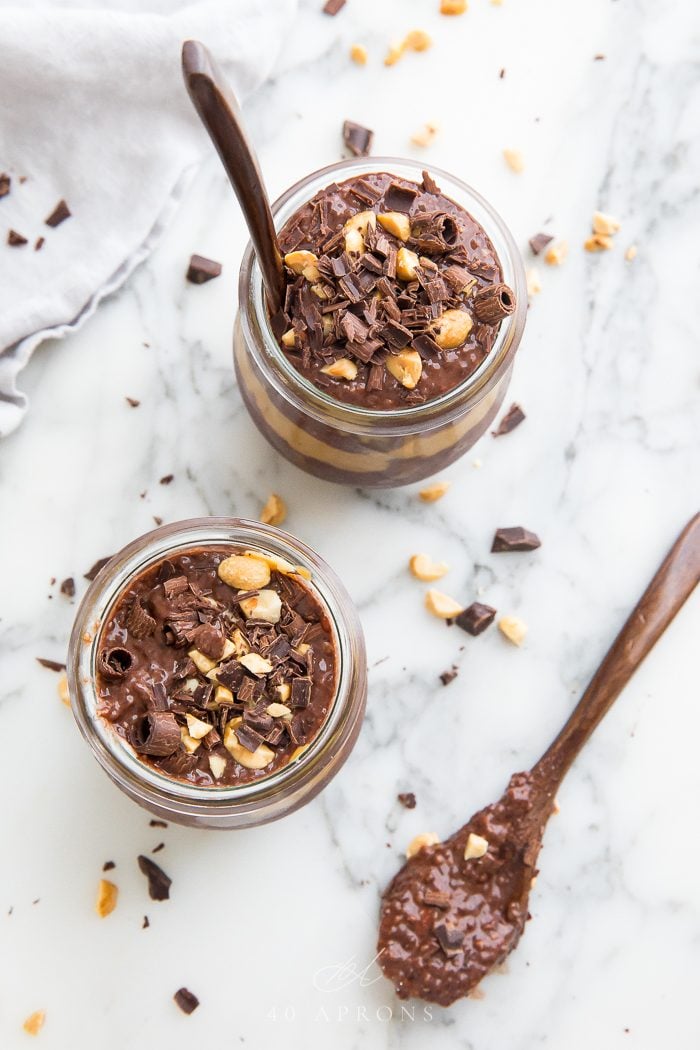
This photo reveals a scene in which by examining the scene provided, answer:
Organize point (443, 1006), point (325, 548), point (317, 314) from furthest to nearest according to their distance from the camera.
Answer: point (325, 548) < point (443, 1006) < point (317, 314)

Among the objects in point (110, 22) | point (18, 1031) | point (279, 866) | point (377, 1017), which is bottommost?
point (18, 1031)

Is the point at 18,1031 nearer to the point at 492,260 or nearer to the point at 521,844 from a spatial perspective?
the point at 521,844

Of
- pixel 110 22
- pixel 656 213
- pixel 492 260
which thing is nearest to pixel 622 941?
pixel 492 260

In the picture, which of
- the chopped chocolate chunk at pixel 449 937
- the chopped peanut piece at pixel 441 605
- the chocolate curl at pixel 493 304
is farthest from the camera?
the chopped peanut piece at pixel 441 605

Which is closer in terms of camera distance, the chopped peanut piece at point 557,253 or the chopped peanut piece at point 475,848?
the chopped peanut piece at point 475,848

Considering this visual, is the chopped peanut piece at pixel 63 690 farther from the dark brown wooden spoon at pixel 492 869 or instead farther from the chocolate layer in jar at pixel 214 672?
the dark brown wooden spoon at pixel 492 869

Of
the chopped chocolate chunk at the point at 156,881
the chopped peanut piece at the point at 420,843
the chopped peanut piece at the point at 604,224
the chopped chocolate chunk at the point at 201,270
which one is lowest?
the chopped chocolate chunk at the point at 156,881

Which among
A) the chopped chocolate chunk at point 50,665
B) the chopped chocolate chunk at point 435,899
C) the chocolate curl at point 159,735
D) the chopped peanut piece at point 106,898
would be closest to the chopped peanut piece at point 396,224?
the chocolate curl at point 159,735

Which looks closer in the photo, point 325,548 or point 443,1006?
point 443,1006
